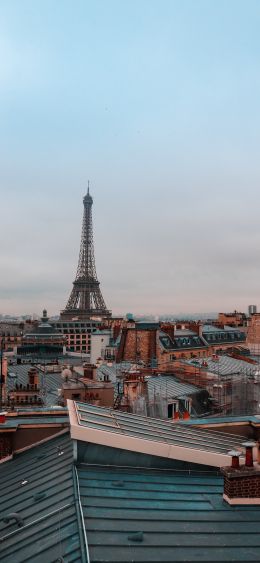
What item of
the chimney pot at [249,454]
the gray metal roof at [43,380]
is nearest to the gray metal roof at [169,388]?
the gray metal roof at [43,380]

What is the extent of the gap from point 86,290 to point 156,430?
163028 mm

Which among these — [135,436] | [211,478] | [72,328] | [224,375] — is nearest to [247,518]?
[211,478]

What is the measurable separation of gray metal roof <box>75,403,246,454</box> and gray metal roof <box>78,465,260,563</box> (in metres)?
0.83

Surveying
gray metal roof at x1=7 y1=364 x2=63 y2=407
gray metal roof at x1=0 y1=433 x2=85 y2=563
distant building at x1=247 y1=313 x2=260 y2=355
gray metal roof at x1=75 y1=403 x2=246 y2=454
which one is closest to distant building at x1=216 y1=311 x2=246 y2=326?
A: distant building at x1=247 y1=313 x2=260 y2=355

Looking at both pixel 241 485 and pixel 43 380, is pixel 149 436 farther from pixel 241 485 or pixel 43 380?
pixel 43 380

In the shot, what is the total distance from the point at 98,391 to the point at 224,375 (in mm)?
14739

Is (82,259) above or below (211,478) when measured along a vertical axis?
above

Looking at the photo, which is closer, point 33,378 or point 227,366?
point 33,378

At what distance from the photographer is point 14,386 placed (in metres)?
37.5

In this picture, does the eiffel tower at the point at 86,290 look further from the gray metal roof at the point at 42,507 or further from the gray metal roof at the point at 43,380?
the gray metal roof at the point at 42,507

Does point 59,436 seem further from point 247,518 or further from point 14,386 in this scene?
point 14,386

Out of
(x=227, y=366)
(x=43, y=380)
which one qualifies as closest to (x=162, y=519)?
(x=43, y=380)

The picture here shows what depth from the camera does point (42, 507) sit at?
8578 mm

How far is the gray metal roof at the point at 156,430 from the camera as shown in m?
11.2
